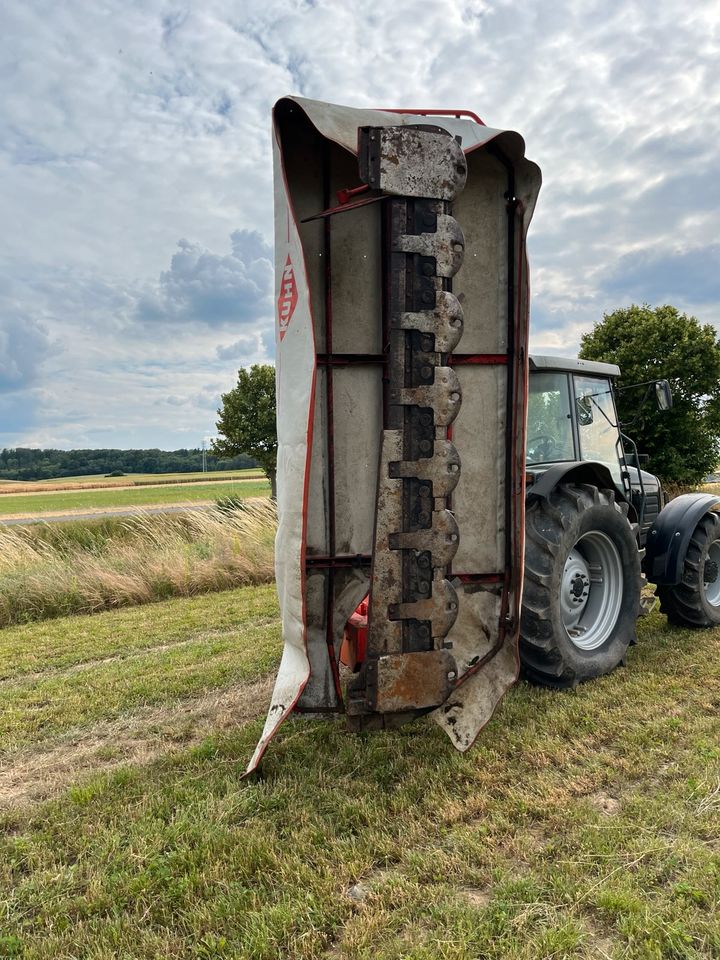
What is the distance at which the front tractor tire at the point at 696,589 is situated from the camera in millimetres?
5156

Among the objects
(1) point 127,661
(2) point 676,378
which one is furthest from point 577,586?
(2) point 676,378

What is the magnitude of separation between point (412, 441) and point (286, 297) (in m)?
0.87

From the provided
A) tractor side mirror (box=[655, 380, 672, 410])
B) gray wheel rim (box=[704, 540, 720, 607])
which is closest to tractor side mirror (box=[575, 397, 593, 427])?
tractor side mirror (box=[655, 380, 672, 410])

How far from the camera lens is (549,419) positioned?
4.97 meters

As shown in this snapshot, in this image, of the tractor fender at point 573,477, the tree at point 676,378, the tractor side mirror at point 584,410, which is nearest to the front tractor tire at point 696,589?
the tractor fender at point 573,477

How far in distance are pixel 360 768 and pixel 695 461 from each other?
14070 mm

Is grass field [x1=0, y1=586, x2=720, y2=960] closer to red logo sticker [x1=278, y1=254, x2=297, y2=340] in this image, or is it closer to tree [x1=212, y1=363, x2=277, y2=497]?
red logo sticker [x1=278, y1=254, x2=297, y2=340]

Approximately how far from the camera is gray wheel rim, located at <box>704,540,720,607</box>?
546 cm

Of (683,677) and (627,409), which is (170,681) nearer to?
(683,677)

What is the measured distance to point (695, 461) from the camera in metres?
14.8

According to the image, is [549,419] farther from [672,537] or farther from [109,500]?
[109,500]

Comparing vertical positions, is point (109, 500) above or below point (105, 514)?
below

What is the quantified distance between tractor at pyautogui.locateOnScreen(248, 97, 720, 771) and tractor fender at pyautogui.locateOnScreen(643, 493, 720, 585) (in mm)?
1056

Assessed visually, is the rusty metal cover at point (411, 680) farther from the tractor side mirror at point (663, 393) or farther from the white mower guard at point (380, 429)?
the tractor side mirror at point (663, 393)
